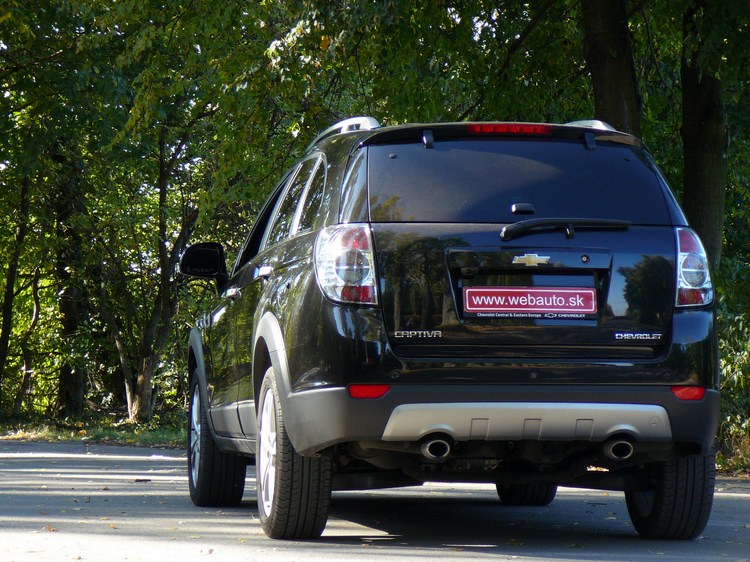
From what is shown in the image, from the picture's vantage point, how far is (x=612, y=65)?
12.6 meters

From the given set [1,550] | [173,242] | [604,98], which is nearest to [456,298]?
[1,550]

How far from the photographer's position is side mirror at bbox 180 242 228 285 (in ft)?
26.7

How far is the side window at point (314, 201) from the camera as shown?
628cm

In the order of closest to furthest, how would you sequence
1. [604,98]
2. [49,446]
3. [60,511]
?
[60,511], [604,98], [49,446]

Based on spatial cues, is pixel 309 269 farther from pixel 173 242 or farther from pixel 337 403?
pixel 173 242

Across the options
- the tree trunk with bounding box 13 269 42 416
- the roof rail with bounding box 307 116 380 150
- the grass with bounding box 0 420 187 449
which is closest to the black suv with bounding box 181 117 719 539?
the roof rail with bounding box 307 116 380 150

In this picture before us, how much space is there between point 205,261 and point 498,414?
317 centimetres

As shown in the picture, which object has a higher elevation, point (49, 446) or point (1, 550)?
point (1, 550)

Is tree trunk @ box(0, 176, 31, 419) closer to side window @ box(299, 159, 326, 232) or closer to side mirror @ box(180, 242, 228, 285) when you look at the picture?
side mirror @ box(180, 242, 228, 285)

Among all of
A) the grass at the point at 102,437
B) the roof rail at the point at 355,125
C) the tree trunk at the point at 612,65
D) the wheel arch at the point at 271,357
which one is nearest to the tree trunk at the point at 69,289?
the grass at the point at 102,437

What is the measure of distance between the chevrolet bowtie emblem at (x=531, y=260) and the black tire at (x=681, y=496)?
1.19 meters

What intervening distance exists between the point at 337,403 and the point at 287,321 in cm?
62

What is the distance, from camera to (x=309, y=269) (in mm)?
5898

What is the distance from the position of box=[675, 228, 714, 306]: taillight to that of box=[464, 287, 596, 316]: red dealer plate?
465 mm
